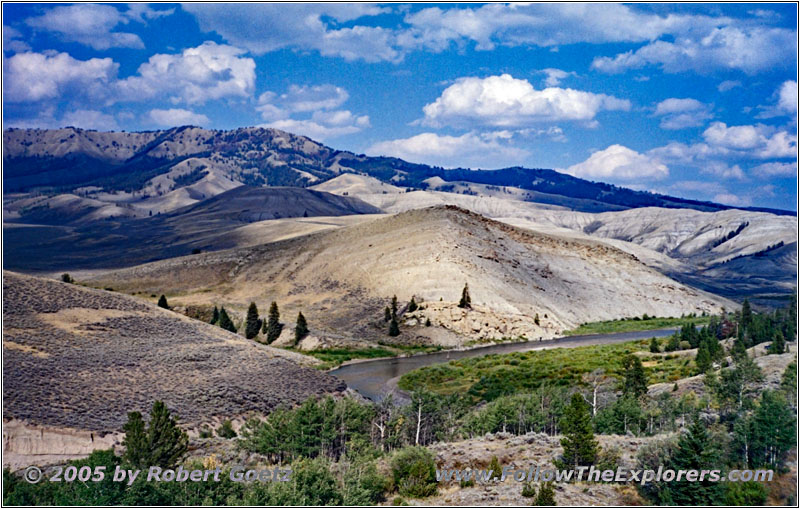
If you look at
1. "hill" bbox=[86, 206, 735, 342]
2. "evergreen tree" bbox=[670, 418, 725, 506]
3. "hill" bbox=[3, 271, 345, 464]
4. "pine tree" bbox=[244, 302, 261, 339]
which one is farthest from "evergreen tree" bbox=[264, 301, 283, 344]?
"evergreen tree" bbox=[670, 418, 725, 506]

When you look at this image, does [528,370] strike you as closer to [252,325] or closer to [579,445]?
[252,325]

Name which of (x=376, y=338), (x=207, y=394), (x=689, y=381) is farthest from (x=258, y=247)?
(x=689, y=381)

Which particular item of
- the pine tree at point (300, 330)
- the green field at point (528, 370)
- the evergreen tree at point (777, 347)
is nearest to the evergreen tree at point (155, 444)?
the green field at point (528, 370)

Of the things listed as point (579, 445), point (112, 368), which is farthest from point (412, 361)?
point (579, 445)

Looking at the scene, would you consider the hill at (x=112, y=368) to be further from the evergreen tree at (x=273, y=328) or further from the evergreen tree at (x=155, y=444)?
the evergreen tree at (x=273, y=328)

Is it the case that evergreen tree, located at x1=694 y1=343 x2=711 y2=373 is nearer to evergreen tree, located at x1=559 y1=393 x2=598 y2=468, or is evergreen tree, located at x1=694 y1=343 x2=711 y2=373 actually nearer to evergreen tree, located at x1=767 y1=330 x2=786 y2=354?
evergreen tree, located at x1=767 y1=330 x2=786 y2=354
